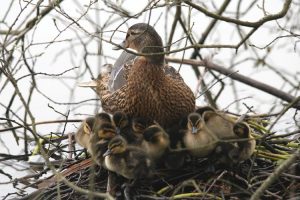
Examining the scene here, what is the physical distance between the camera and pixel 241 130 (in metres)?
3.30

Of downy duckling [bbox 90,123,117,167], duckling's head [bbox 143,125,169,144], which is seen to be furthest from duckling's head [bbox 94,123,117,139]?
duckling's head [bbox 143,125,169,144]

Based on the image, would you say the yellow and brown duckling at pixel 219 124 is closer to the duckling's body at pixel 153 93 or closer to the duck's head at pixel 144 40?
the duckling's body at pixel 153 93

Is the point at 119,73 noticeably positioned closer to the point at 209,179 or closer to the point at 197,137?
the point at 197,137

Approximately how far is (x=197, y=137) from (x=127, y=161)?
43cm

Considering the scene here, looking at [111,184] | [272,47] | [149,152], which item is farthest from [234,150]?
[272,47]

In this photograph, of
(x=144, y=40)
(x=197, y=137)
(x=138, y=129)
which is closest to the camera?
(x=197, y=137)

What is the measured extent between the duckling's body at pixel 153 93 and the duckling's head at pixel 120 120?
9.6 inches

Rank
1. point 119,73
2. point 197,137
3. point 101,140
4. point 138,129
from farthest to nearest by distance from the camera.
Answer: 1. point 119,73
2. point 138,129
3. point 101,140
4. point 197,137

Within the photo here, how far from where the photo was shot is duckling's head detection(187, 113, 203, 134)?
3297 millimetres

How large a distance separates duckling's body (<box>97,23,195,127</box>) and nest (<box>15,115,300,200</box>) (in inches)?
19.7

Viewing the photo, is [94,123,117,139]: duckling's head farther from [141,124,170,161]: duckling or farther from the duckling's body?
the duckling's body

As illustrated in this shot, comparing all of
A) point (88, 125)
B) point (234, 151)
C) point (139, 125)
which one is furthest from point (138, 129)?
point (234, 151)

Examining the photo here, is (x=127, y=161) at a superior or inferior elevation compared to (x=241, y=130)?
inferior

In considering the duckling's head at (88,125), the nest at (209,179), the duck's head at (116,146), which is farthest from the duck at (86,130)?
the duck's head at (116,146)
